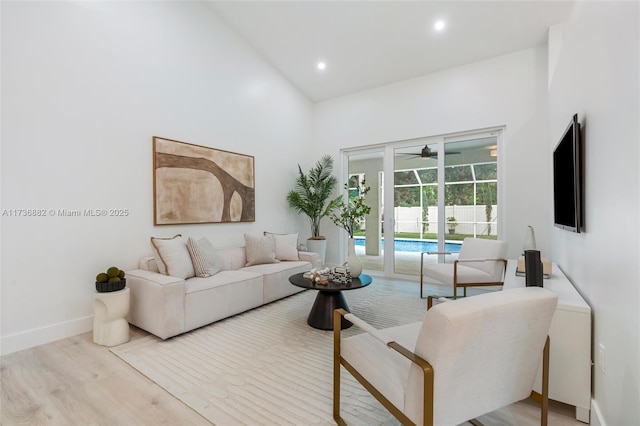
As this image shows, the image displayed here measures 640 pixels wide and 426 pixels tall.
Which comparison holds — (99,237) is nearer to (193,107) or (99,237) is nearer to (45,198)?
(45,198)

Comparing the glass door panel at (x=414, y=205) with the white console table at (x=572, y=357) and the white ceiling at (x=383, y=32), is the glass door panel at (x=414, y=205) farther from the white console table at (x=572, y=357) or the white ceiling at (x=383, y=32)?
the white console table at (x=572, y=357)

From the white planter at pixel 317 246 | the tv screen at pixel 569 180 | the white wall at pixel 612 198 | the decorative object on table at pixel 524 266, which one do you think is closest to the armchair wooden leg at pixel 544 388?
the white wall at pixel 612 198

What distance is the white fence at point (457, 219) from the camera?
4613mm

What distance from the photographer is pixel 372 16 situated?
3951 millimetres

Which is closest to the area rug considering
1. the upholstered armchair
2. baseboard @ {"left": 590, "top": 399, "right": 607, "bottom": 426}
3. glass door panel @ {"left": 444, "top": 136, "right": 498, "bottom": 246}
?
the upholstered armchair

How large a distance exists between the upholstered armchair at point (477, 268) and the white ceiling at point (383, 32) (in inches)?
110

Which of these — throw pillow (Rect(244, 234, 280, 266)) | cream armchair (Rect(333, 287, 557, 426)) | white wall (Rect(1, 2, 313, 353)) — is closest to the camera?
cream armchair (Rect(333, 287, 557, 426))

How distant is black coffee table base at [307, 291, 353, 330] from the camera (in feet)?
9.95

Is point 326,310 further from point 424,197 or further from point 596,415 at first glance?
point 424,197

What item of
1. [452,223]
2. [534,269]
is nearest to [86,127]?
A: [534,269]

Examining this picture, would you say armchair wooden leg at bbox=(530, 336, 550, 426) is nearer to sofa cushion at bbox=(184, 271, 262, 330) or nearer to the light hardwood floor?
the light hardwood floor

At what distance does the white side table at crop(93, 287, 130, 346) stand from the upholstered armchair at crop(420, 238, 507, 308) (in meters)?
3.40

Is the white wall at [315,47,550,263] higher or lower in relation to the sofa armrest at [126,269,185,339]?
higher

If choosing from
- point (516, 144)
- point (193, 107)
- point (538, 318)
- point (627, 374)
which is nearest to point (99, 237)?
point (193, 107)
